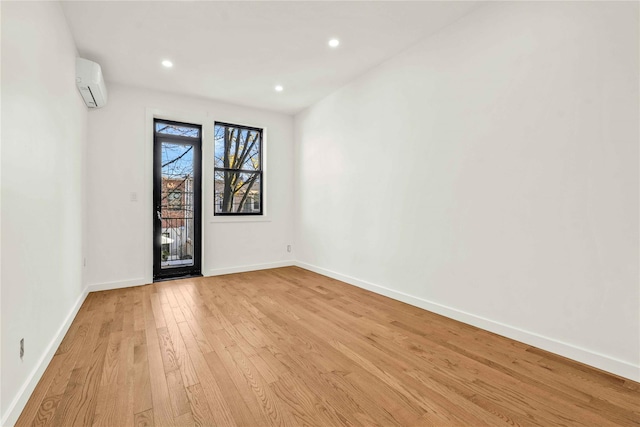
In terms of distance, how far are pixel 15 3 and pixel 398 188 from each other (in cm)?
311

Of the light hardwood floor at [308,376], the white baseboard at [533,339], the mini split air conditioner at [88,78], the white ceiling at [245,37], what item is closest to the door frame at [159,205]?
the white ceiling at [245,37]

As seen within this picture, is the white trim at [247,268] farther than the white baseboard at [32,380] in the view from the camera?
Yes

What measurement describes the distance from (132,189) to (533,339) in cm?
456

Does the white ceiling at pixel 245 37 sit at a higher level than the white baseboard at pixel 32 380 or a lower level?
higher

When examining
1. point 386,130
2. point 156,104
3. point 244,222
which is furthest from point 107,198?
point 386,130

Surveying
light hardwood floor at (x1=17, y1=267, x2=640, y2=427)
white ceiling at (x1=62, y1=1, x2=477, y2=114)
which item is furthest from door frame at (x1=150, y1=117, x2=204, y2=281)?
light hardwood floor at (x1=17, y1=267, x2=640, y2=427)

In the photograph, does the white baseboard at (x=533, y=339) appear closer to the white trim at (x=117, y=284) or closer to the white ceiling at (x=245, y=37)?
the white ceiling at (x=245, y=37)

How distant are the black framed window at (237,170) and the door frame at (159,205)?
0.26m

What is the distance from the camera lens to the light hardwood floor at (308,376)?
1441 mm

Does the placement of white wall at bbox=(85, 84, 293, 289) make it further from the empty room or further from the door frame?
the door frame

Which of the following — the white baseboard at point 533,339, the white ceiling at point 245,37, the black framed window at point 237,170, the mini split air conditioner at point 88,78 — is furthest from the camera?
the black framed window at point 237,170

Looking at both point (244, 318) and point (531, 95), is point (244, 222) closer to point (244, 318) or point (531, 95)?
point (244, 318)

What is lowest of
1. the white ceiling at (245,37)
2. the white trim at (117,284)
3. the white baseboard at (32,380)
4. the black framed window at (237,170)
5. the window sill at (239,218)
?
the white trim at (117,284)

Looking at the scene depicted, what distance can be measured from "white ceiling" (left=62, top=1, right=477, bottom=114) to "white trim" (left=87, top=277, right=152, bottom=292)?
255 cm
